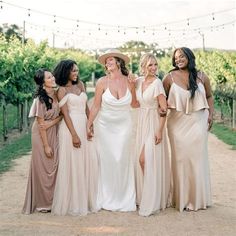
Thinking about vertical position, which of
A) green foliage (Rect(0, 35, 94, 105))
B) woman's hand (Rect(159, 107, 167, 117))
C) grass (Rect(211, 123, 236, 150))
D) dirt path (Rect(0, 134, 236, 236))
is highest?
green foliage (Rect(0, 35, 94, 105))

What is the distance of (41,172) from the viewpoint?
6.71 m

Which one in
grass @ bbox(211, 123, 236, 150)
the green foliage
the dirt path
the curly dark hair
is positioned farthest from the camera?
grass @ bbox(211, 123, 236, 150)

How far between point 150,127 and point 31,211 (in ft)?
5.92

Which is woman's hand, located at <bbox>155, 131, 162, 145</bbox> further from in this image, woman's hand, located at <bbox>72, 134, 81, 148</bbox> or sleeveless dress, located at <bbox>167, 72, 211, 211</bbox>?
woman's hand, located at <bbox>72, 134, 81, 148</bbox>

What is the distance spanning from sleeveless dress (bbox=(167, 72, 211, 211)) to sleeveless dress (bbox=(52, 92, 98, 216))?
1081 millimetres

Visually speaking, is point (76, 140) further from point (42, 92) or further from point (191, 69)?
point (191, 69)

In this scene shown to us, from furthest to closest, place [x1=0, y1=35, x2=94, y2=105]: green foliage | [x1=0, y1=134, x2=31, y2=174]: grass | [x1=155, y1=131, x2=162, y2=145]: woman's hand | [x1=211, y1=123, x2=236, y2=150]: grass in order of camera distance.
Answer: [x1=211, y1=123, x2=236, y2=150]: grass → [x1=0, y1=35, x2=94, y2=105]: green foliage → [x1=0, y1=134, x2=31, y2=174]: grass → [x1=155, y1=131, x2=162, y2=145]: woman's hand

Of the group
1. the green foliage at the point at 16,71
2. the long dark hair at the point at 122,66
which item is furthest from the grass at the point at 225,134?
the long dark hair at the point at 122,66

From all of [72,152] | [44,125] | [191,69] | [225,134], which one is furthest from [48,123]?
[225,134]

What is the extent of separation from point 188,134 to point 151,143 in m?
0.50

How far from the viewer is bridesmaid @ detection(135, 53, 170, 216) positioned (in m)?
6.70

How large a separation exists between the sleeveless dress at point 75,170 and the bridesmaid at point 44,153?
10 cm

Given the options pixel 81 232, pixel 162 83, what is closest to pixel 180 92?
pixel 162 83

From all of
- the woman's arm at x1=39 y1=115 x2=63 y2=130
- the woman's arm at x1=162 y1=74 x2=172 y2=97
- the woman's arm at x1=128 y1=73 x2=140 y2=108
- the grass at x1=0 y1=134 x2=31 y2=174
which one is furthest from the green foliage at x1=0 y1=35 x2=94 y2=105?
the woman's arm at x1=162 y1=74 x2=172 y2=97
